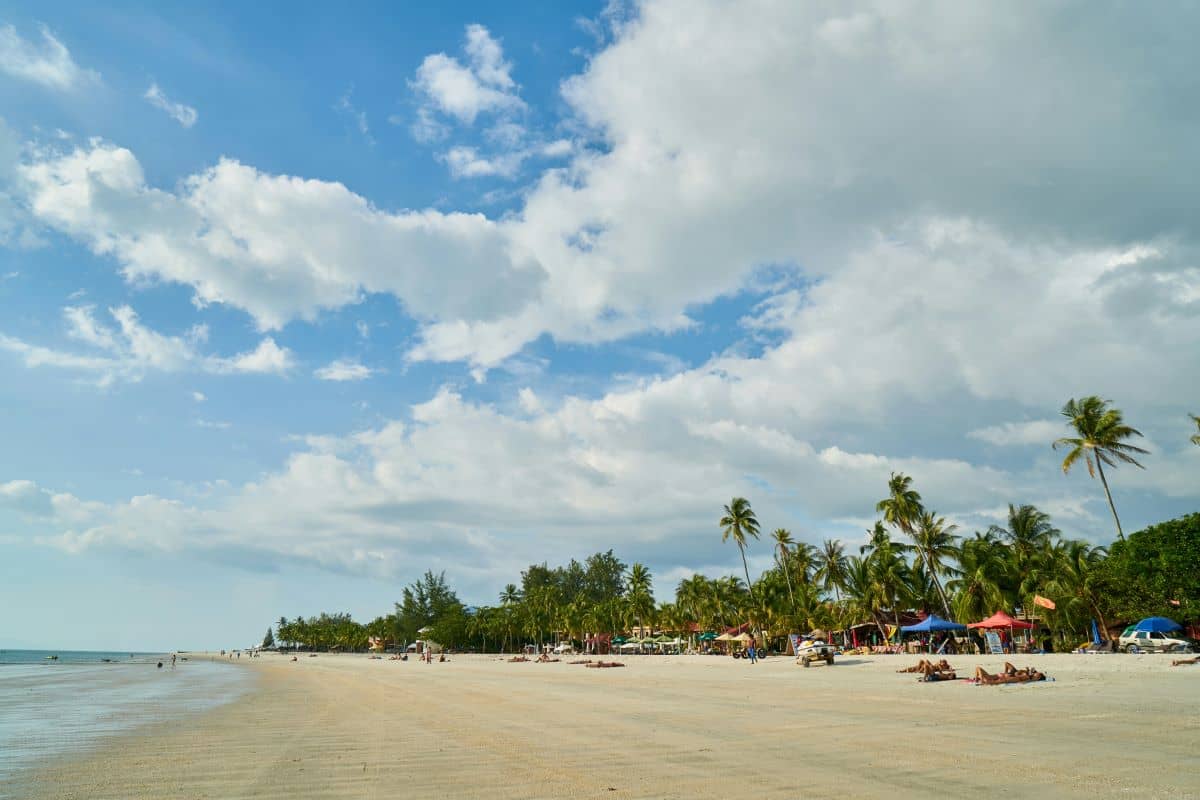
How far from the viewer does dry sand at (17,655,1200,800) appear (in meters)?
8.80

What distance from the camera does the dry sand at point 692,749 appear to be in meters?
8.80

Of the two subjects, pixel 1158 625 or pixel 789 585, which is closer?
pixel 1158 625

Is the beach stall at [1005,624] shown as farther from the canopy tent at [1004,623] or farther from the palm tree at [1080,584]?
the palm tree at [1080,584]

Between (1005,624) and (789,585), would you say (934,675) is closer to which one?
(1005,624)

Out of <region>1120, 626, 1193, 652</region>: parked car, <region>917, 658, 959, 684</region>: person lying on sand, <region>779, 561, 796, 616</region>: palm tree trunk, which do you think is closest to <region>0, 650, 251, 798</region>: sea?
<region>917, 658, 959, 684</region>: person lying on sand

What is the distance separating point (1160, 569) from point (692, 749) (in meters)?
32.8

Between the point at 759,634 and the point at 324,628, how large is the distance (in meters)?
155

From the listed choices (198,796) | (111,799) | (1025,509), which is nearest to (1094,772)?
(198,796)

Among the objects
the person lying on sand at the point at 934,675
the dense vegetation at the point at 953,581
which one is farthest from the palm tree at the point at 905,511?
the person lying on sand at the point at 934,675

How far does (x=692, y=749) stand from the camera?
11594 millimetres

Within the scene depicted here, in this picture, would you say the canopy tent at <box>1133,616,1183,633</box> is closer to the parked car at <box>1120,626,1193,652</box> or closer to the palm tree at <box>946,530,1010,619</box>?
the parked car at <box>1120,626,1193,652</box>

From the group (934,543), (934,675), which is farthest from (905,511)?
(934,675)

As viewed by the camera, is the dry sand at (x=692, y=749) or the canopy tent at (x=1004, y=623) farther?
the canopy tent at (x=1004, y=623)

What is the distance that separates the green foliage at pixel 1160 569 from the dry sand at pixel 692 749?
12984 mm
